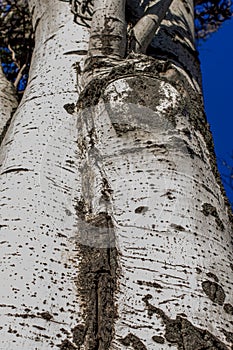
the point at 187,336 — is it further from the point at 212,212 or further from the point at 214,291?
the point at 212,212

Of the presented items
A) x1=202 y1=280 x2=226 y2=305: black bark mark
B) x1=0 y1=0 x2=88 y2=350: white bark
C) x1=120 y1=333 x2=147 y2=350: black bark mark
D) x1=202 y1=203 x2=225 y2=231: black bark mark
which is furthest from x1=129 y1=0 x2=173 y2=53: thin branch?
x1=120 y1=333 x2=147 y2=350: black bark mark

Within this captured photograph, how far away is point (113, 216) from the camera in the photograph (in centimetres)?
121

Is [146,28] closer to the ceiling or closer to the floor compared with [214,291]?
closer to the ceiling

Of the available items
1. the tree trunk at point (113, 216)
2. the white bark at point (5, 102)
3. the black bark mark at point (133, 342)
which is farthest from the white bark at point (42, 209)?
the white bark at point (5, 102)

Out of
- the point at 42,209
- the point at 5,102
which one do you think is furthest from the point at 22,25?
the point at 42,209

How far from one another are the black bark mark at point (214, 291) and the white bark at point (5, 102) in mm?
1025

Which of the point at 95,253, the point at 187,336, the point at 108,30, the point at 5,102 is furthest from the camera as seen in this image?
the point at 5,102

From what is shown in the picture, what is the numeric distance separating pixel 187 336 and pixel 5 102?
1.34m

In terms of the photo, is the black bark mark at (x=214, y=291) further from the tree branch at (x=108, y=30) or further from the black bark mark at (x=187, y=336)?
the tree branch at (x=108, y=30)

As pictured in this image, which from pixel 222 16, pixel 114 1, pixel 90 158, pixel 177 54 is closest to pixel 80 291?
pixel 90 158

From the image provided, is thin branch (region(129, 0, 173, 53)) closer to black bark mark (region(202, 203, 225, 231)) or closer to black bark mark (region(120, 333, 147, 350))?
black bark mark (region(202, 203, 225, 231))

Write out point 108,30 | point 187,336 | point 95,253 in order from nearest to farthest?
1. point 187,336
2. point 95,253
3. point 108,30

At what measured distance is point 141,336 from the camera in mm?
1006

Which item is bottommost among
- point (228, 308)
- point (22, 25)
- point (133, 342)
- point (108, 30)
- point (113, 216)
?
point (133, 342)
